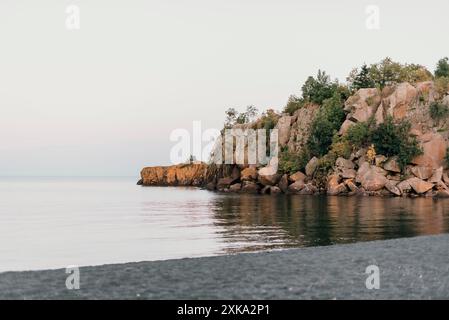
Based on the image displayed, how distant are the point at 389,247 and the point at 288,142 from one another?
10451 cm

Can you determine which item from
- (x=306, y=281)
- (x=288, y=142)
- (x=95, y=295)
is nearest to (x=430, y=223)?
(x=306, y=281)

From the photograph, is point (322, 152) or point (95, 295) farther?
point (322, 152)

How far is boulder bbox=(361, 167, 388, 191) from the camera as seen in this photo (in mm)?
101188

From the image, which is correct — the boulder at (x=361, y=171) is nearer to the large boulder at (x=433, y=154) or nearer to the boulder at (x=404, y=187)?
the boulder at (x=404, y=187)

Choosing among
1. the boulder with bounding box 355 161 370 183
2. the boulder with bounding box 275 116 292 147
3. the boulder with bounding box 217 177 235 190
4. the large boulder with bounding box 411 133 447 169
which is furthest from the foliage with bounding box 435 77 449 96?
the boulder with bounding box 217 177 235 190

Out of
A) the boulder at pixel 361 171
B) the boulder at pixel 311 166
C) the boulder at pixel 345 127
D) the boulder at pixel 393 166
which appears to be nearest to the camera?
the boulder at pixel 361 171

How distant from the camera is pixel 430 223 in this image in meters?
44.7

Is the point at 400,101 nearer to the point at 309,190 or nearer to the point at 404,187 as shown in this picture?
the point at 404,187

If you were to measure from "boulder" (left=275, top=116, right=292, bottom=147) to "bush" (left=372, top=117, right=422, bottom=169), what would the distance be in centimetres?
2513

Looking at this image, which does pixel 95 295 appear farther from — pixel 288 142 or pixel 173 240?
pixel 288 142

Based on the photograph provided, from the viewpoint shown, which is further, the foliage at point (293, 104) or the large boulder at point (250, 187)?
the foliage at point (293, 104)

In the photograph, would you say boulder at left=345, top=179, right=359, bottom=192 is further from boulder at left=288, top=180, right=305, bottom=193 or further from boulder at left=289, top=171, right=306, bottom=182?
boulder at left=289, top=171, right=306, bottom=182

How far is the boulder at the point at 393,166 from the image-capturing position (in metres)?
105

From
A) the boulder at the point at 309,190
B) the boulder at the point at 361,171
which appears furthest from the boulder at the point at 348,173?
the boulder at the point at 309,190
